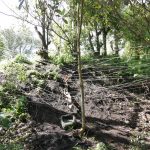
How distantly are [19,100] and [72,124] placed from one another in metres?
1.63

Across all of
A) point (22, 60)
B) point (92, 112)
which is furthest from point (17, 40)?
point (92, 112)

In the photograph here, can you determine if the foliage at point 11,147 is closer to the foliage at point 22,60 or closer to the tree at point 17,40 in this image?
the foliage at point 22,60

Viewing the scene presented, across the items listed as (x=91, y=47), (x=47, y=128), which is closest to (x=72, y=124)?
(x=47, y=128)

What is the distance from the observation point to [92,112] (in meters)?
9.36

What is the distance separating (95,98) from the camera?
33.0 feet

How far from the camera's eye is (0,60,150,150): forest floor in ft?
25.1

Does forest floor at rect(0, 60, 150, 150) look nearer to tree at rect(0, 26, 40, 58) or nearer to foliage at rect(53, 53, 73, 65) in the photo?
foliage at rect(53, 53, 73, 65)

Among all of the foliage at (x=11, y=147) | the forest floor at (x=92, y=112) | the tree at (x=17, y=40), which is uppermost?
the tree at (x=17, y=40)

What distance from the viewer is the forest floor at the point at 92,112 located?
301 inches

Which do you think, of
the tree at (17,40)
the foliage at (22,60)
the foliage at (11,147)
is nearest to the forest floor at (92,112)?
the foliage at (11,147)

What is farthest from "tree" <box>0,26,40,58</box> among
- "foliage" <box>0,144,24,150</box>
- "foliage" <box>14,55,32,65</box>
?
"foliage" <box>0,144,24,150</box>

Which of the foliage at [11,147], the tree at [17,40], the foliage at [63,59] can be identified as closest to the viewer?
the foliage at [11,147]

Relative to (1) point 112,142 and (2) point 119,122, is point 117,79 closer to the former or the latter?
(2) point 119,122

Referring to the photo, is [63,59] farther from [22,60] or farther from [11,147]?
[11,147]
